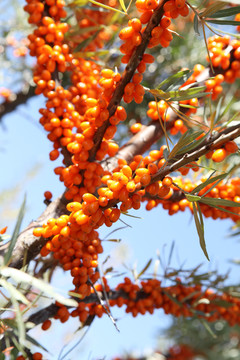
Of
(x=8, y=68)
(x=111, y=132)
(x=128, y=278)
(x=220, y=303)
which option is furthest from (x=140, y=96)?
(x=8, y=68)

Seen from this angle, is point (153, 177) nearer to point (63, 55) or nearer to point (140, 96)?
point (140, 96)

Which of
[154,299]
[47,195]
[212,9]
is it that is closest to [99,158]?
[47,195]

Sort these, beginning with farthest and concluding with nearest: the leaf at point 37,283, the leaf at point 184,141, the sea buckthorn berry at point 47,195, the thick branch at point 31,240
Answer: the sea buckthorn berry at point 47,195, the thick branch at point 31,240, the leaf at point 184,141, the leaf at point 37,283

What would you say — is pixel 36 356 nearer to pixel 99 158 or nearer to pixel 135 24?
pixel 99 158

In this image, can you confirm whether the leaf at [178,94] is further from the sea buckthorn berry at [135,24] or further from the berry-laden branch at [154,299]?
the berry-laden branch at [154,299]

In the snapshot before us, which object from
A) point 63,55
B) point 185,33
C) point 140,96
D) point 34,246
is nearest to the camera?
point 140,96

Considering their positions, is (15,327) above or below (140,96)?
below

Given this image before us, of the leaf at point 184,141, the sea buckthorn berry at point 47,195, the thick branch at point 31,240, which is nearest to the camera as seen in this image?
the leaf at point 184,141

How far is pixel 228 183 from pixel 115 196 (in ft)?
1.52

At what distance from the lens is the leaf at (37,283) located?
1.32 feet

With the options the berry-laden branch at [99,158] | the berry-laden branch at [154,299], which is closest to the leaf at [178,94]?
the berry-laden branch at [99,158]

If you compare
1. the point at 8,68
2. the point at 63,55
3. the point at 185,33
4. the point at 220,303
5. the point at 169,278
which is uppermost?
the point at 8,68

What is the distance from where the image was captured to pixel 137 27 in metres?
0.54

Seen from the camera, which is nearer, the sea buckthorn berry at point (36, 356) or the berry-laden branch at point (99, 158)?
the berry-laden branch at point (99, 158)
